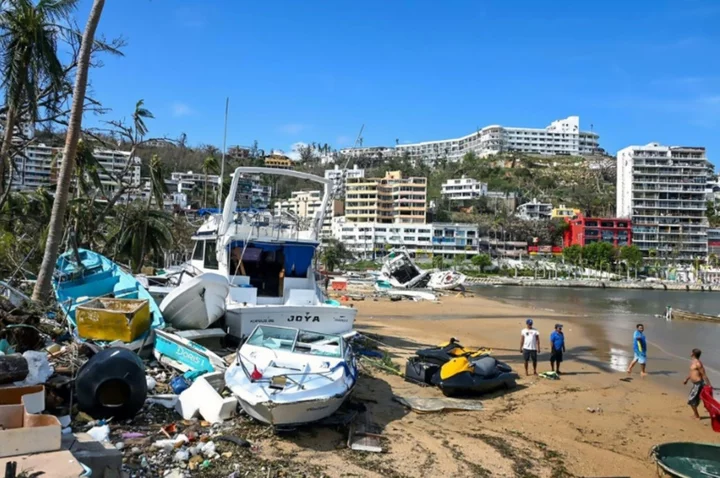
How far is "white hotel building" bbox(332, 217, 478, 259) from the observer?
405 ft

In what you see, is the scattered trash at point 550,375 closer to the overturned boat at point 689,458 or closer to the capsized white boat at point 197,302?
the overturned boat at point 689,458

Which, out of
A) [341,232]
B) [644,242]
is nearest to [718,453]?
[341,232]

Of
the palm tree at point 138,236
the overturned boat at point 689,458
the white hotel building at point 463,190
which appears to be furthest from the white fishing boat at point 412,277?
the white hotel building at point 463,190

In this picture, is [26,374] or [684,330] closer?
[26,374]

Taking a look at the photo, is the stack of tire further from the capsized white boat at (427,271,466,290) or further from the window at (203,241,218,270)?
the capsized white boat at (427,271,466,290)

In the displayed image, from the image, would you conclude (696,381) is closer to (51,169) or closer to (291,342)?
(291,342)

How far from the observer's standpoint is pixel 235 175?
47.5 ft

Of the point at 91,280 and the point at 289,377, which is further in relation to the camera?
the point at 91,280

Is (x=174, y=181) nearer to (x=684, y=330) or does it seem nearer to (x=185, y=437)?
(x=684, y=330)

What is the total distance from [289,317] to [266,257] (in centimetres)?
266

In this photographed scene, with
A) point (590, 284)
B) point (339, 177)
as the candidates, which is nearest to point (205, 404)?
point (339, 177)

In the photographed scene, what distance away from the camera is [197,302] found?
11.8 meters

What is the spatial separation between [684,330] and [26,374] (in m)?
34.0

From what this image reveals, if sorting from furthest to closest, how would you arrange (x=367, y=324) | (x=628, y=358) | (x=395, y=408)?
(x=367, y=324), (x=628, y=358), (x=395, y=408)
